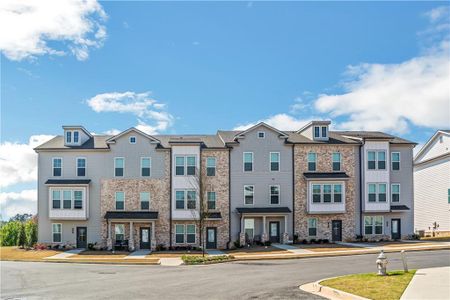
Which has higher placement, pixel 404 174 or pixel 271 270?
pixel 404 174

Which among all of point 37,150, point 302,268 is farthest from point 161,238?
point 302,268

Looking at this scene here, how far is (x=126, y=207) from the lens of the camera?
135ft

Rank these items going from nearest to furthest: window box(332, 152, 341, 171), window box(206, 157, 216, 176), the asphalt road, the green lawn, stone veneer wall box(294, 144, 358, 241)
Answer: the green lawn, the asphalt road, window box(206, 157, 216, 176), stone veneer wall box(294, 144, 358, 241), window box(332, 152, 341, 171)

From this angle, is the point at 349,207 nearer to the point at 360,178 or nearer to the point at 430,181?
the point at 360,178

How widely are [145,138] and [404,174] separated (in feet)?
73.9

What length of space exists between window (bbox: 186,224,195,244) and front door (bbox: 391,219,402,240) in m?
17.1

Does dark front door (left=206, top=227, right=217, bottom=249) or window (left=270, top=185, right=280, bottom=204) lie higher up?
window (left=270, top=185, right=280, bottom=204)

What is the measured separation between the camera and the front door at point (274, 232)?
41.1 metres

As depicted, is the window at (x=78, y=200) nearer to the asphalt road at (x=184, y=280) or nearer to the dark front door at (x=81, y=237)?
the dark front door at (x=81, y=237)

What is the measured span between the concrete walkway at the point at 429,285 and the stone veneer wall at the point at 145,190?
2423cm

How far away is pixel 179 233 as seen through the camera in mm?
40844

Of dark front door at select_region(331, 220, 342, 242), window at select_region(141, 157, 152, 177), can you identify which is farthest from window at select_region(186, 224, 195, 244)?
dark front door at select_region(331, 220, 342, 242)

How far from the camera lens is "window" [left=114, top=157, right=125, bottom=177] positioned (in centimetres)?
4128

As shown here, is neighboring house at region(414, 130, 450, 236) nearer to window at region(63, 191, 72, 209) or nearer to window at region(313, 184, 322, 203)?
window at region(313, 184, 322, 203)
